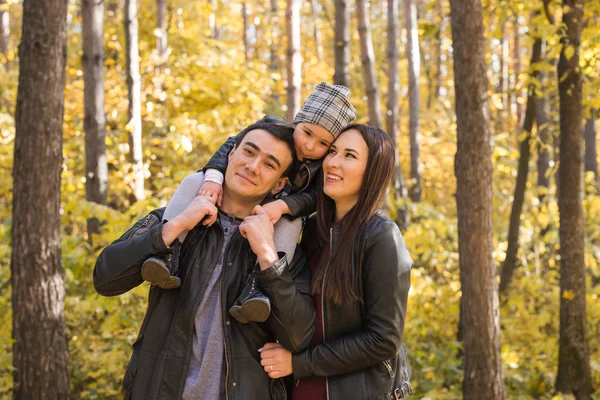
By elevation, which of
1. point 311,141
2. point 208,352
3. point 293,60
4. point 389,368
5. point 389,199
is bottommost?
point 389,199

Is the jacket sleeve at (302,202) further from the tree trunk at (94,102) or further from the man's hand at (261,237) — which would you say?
the tree trunk at (94,102)

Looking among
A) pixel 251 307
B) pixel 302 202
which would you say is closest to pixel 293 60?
pixel 302 202

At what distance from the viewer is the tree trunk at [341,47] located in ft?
29.6

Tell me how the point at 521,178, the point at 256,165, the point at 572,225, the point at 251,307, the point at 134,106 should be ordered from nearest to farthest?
the point at 251,307 → the point at 256,165 → the point at 572,225 → the point at 521,178 → the point at 134,106

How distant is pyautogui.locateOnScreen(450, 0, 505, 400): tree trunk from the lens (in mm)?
5047

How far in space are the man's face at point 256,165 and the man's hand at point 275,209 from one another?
0.43 ft

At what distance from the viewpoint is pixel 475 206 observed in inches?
202

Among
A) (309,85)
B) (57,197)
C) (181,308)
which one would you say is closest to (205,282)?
(181,308)

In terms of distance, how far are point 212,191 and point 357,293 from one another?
733 millimetres

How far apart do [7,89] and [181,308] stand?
9847mm

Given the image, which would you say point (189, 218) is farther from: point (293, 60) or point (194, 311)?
point (293, 60)

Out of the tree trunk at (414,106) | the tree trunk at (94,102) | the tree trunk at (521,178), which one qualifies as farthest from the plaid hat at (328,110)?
the tree trunk at (414,106)

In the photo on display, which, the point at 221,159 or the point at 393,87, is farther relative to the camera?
the point at 393,87

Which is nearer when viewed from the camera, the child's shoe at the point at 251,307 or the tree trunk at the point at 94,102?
the child's shoe at the point at 251,307
